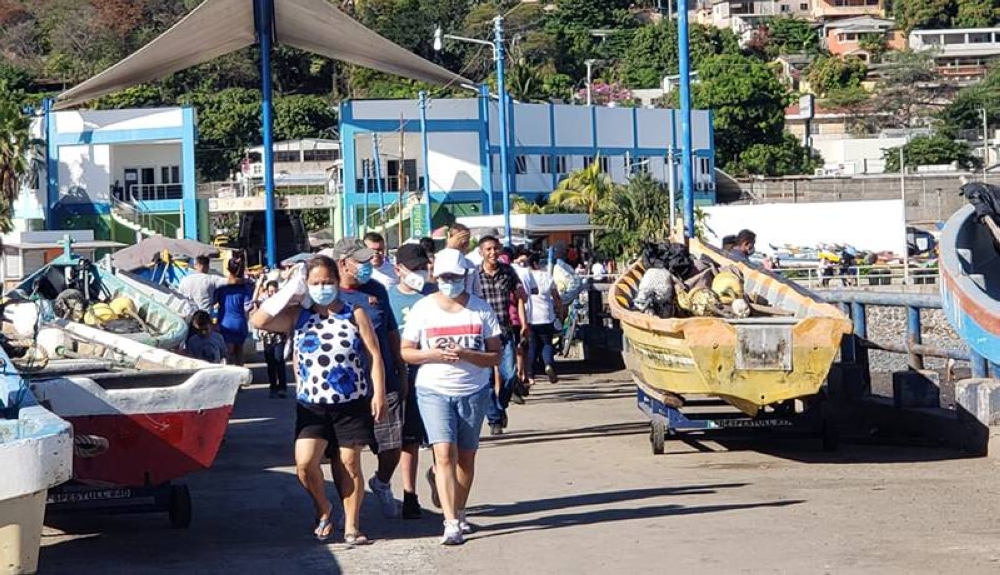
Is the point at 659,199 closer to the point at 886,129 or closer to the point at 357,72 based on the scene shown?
the point at 357,72

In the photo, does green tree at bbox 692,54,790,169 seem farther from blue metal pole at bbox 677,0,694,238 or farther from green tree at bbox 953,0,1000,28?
blue metal pole at bbox 677,0,694,238

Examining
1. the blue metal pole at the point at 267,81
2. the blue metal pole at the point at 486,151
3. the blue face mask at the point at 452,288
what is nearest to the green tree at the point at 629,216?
the blue metal pole at the point at 486,151

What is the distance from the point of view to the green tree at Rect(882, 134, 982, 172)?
9800cm

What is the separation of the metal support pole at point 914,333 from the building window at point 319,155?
75757mm

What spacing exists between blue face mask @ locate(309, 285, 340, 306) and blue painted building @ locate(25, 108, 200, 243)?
59139mm

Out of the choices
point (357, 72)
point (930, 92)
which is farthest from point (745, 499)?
point (930, 92)

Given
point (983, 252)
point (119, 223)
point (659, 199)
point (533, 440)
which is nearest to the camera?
point (533, 440)

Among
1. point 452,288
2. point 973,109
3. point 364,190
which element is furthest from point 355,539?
point 973,109

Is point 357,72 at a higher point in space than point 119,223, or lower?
higher

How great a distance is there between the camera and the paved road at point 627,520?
891 cm

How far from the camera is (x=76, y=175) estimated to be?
6881 cm

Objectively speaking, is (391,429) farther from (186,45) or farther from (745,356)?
(186,45)

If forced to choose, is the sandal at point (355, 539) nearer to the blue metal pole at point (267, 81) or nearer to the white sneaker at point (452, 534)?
the white sneaker at point (452, 534)

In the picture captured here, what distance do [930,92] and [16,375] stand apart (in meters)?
125
